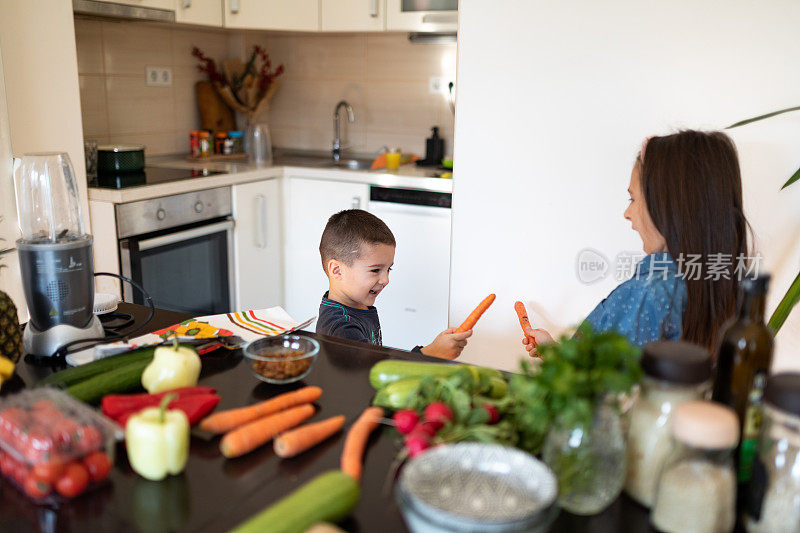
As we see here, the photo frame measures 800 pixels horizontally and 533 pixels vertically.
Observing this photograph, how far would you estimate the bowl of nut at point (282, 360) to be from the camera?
115cm

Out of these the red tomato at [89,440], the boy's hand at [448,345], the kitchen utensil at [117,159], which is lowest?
the boy's hand at [448,345]

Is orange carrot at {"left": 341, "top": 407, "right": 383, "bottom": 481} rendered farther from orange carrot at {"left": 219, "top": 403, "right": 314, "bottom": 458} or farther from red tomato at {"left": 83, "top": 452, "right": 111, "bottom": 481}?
red tomato at {"left": 83, "top": 452, "right": 111, "bottom": 481}

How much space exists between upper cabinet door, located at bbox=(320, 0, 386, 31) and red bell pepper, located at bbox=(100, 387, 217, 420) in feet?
7.96

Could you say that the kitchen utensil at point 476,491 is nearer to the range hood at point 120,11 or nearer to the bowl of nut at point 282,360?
A: the bowl of nut at point 282,360

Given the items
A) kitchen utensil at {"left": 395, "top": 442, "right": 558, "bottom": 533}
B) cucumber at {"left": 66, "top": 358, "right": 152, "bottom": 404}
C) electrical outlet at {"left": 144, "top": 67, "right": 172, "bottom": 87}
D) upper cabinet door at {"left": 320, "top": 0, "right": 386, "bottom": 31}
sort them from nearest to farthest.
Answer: kitchen utensil at {"left": 395, "top": 442, "right": 558, "bottom": 533}, cucumber at {"left": 66, "top": 358, "right": 152, "bottom": 404}, upper cabinet door at {"left": 320, "top": 0, "right": 386, "bottom": 31}, electrical outlet at {"left": 144, "top": 67, "right": 172, "bottom": 87}

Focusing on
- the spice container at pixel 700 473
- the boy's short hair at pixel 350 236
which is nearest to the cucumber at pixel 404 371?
the spice container at pixel 700 473

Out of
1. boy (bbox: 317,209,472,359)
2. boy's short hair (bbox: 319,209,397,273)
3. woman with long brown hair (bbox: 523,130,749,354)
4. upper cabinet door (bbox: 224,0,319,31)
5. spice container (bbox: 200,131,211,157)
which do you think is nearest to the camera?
woman with long brown hair (bbox: 523,130,749,354)

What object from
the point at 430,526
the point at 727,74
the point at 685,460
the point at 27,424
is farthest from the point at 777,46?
the point at 27,424

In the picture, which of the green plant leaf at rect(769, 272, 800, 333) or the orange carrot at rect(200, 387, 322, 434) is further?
the green plant leaf at rect(769, 272, 800, 333)

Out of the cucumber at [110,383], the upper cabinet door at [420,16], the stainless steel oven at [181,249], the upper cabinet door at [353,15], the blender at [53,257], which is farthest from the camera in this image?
the upper cabinet door at [353,15]

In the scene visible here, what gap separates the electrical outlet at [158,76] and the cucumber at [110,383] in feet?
8.50

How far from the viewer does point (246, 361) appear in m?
1.17

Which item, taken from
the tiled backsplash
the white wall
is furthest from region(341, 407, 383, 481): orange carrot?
the tiled backsplash

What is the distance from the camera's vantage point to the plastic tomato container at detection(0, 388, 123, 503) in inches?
32.7
